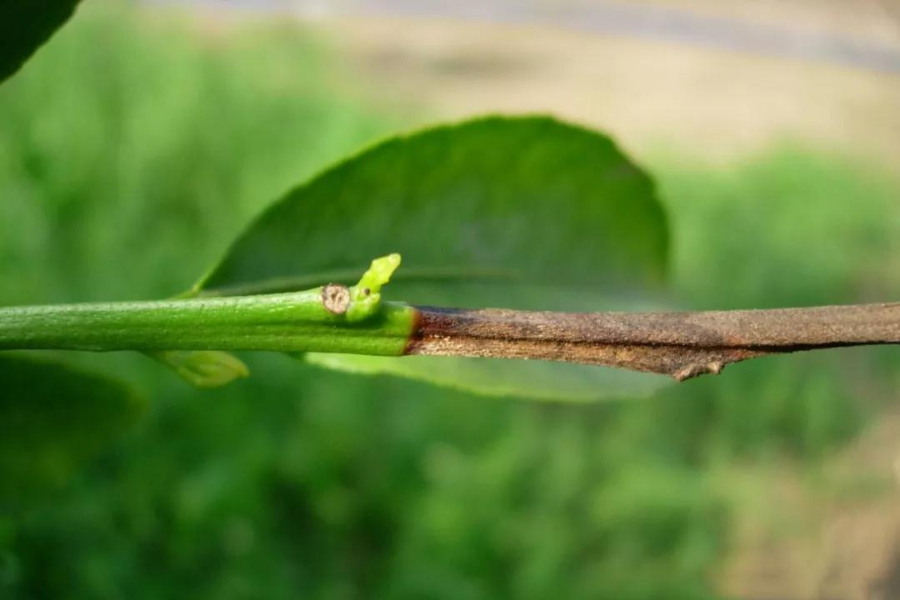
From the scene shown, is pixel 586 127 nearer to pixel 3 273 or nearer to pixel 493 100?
pixel 3 273

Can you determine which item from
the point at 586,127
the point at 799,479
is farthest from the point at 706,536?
the point at 586,127

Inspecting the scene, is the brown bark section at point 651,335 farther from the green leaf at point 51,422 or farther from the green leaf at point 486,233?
the green leaf at point 51,422

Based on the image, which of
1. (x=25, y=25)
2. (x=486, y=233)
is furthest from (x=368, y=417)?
(x=25, y=25)

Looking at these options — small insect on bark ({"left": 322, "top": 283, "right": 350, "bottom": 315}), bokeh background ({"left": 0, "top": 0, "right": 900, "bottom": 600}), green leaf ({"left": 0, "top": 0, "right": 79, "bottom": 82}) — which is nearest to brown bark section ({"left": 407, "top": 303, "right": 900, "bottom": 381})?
small insect on bark ({"left": 322, "top": 283, "right": 350, "bottom": 315})

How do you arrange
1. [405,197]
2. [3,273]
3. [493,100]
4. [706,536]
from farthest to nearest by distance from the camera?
1. [493,100]
2. [706,536]
3. [3,273]
4. [405,197]

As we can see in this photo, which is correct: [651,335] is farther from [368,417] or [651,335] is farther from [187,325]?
[368,417]

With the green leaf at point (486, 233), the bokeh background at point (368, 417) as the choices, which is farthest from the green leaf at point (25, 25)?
the bokeh background at point (368, 417)

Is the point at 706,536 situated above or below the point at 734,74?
below

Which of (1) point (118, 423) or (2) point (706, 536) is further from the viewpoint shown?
(2) point (706, 536)
